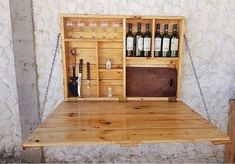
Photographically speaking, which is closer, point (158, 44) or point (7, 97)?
point (158, 44)

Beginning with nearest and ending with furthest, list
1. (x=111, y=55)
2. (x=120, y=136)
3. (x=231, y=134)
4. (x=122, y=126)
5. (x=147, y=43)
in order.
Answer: (x=120, y=136), (x=122, y=126), (x=147, y=43), (x=111, y=55), (x=231, y=134)

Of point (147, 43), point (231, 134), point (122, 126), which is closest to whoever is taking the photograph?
point (122, 126)

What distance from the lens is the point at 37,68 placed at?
1.76m

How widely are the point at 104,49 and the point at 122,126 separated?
663mm

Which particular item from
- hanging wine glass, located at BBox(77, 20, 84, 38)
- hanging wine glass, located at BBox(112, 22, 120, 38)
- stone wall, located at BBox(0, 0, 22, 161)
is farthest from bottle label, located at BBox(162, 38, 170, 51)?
stone wall, located at BBox(0, 0, 22, 161)

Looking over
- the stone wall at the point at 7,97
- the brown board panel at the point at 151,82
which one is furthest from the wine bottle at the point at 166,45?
the stone wall at the point at 7,97

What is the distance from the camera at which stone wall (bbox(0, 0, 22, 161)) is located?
5.54ft

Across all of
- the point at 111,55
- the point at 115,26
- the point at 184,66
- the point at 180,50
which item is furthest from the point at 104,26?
the point at 184,66

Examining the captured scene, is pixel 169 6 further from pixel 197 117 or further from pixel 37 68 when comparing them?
pixel 37 68

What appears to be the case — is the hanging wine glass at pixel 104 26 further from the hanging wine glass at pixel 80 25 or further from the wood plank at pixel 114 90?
the wood plank at pixel 114 90

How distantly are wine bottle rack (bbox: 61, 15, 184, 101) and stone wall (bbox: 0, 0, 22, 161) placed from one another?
421 mm

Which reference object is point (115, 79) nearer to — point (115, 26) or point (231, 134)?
point (115, 26)

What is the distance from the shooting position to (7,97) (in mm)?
1802

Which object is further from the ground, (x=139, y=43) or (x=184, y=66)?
(x=139, y=43)
